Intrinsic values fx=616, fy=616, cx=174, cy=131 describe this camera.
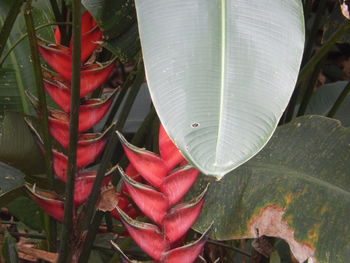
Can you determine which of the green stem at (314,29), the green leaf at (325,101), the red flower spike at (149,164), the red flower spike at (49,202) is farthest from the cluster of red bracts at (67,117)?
the green leaf at (325,101)

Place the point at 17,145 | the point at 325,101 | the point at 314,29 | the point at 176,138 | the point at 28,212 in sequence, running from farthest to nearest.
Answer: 1. the point at 325,101
2. the point at 314,29
3. the point at 28,212
4. the point at 17,145
5. the point at 176,138

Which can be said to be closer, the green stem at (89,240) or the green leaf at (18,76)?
the green stem at (89,240)

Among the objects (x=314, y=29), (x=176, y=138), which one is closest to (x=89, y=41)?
(x=176, y=138)

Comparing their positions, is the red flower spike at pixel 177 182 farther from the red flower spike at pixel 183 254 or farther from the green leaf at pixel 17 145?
the green leaf at pixel 17 145

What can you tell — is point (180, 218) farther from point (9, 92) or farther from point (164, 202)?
point (9, 92)

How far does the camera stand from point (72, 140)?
0.69 meters

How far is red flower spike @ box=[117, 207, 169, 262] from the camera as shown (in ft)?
2.15

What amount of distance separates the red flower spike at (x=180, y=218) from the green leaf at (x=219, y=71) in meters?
0.21

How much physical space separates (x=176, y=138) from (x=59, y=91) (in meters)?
0.35

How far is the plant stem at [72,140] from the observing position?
0.62m

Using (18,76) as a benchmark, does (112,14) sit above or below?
above

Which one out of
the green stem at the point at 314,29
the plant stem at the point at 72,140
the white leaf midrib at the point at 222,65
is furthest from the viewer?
the green stem at the point at 314,29

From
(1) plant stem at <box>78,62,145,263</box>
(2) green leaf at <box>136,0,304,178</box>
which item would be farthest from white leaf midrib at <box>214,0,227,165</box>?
(1) plant stem at <box>78,62,145,263</box>

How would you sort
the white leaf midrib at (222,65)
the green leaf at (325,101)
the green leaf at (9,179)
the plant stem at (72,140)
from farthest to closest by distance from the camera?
the green leaf at (325,101) < the green leaf at (9,179) < the plant stem at (72,140) < the white leaf midrib at (222,65)
